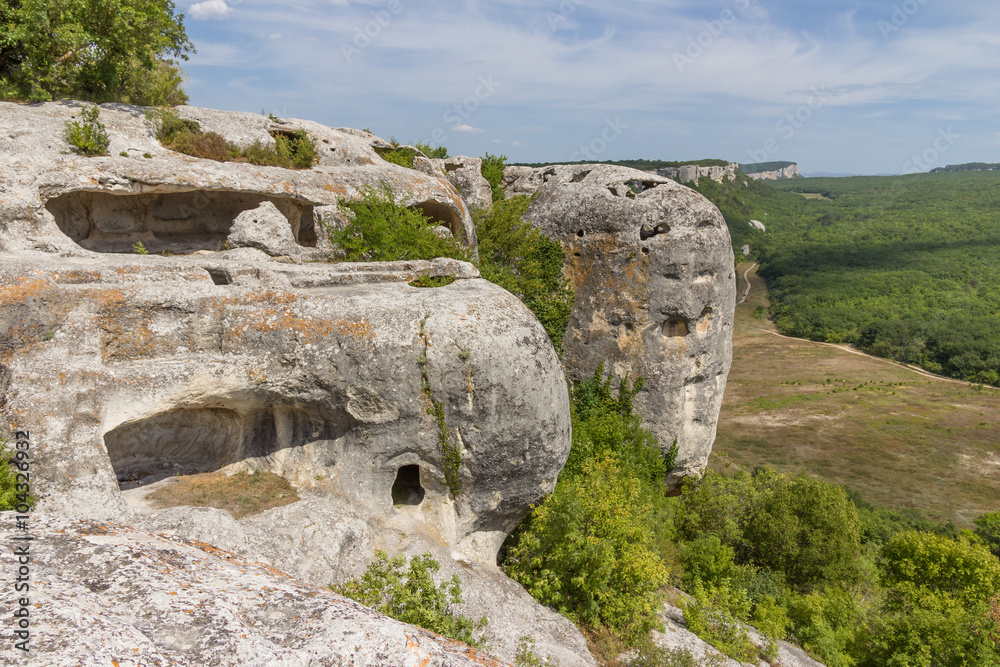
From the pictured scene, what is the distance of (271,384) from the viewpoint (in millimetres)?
10133

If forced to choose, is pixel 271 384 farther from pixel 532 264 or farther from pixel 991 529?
pixel 991 529

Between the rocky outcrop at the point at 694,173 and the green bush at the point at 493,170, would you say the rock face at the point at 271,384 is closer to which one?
the green bush at the point at 493,170

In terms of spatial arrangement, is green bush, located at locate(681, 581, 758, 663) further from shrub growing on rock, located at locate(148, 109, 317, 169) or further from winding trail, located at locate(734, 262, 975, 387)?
winding trail, located at locate(734, 262, 975, 387)

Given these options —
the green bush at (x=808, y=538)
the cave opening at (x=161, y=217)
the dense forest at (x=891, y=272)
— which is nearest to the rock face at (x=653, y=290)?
the green bush at (x=808, y=538)

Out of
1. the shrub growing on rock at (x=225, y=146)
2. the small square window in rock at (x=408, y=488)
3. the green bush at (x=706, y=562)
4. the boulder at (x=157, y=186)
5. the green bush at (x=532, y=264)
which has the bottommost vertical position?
the green bush at (x=706, y=562)

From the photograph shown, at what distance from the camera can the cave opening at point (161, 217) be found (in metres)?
13.5

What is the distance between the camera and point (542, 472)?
12086mm

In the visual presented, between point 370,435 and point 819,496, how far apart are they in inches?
668

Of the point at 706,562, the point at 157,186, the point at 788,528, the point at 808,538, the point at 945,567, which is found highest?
the point at 157,186

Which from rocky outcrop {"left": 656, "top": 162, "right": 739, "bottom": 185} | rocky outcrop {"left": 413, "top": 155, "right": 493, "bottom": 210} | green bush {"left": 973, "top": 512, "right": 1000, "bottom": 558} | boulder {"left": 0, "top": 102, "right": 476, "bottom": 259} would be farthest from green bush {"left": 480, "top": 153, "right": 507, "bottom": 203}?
rocky outcrop {"left": 656, "top": 162, "right": 739, "bottom": 185}

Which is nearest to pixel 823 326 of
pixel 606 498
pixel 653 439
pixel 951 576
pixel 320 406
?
pixel 951 576

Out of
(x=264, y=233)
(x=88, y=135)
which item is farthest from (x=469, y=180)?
(x=88, y=135)

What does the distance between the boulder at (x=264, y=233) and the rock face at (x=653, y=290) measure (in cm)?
938

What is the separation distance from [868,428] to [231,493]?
53835 mm
